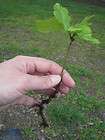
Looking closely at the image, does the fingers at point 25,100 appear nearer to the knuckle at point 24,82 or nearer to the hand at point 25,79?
the hand at point 25,79

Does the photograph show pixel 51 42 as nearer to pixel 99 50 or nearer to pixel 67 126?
pixel 99 50

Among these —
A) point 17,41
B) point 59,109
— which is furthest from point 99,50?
point 59,109

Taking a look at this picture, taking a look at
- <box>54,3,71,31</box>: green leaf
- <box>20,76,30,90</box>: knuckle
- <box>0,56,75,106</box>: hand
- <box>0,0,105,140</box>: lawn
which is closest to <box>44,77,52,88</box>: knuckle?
<box>0,56,75,106</box>: hand

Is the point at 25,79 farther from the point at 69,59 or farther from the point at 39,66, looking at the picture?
the point at 69,59

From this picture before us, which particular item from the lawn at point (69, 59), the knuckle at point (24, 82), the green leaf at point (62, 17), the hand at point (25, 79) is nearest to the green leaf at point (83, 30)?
the green leaf at point (62, 17)

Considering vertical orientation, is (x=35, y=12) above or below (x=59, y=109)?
below

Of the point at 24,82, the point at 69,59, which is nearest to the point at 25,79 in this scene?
the point at 24,82
